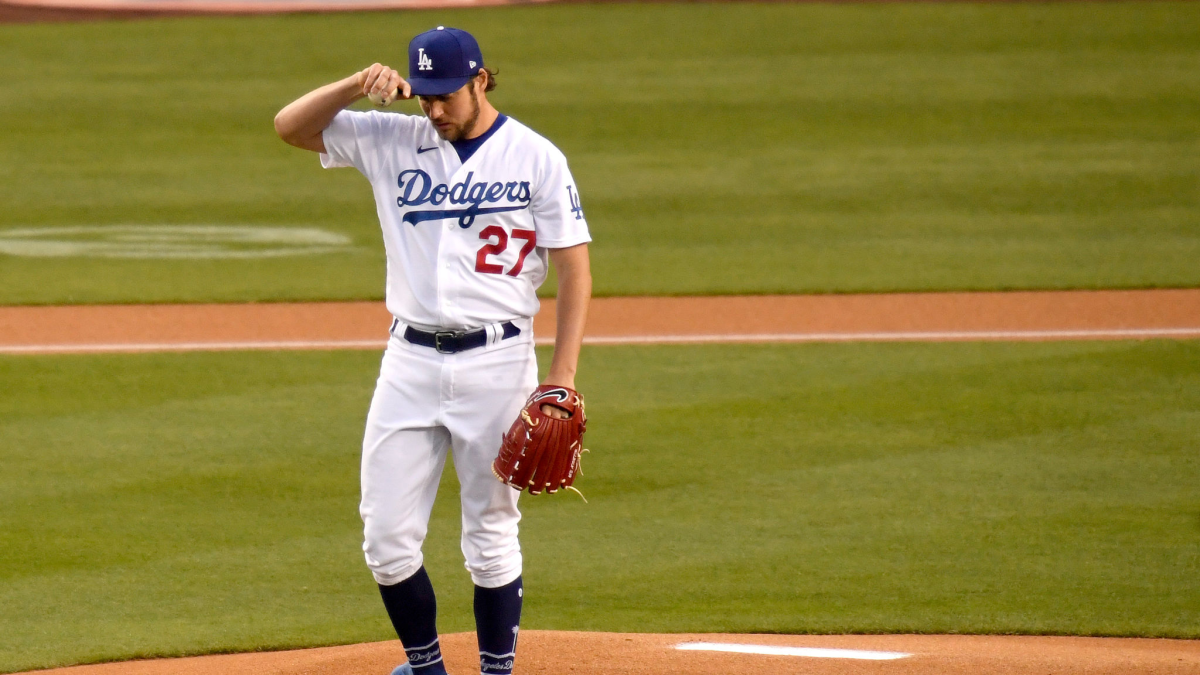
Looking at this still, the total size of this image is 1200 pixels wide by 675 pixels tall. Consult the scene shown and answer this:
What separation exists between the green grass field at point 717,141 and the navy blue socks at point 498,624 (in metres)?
6.48

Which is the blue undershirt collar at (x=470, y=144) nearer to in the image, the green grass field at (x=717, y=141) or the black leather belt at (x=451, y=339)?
the black leather belt at (x=451, y=339)

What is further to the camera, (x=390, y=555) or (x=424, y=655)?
(x=424, y=655)

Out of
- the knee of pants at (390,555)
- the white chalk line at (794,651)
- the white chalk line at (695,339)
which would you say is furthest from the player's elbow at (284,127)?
the white chalk line at (695,339)

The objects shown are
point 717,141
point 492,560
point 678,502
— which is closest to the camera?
point 492,560

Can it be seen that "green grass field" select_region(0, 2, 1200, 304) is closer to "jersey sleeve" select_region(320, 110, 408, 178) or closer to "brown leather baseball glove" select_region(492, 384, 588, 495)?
"jersey sleeve" select_region(320, 110, 408, 178)

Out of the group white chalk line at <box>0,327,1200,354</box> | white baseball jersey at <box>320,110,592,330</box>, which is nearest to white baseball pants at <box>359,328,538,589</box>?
white baseball jersey at <box>320,110,592,330</box>

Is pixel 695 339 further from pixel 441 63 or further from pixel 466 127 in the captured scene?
pixel 441 63

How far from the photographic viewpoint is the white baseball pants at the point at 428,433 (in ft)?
12.7

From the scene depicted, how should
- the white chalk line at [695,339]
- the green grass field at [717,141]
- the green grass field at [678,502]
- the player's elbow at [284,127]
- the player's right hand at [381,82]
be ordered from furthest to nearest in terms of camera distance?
the green grass field at [717,141] < the white chalk line at [695,339] < the green grass field at [678,502] < the player's elbow at [284,127] < the player's right hand at [381,82]

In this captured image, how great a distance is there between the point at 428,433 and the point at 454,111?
31.3 inches

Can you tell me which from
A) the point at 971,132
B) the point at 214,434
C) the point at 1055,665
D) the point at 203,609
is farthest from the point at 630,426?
the point at 971,132

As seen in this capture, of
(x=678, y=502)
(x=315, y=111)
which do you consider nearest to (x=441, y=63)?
(x=315, y=111)

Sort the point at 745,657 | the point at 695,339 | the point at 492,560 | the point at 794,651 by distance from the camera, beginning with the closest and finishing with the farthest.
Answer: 1. the point at 492,560
2. the point at 745,657
3. the point at 794,651
4. the point at 695,339

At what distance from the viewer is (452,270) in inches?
151
